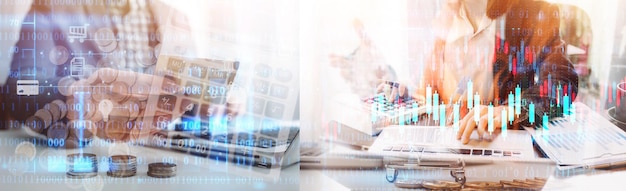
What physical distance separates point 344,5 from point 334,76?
0.61 feet

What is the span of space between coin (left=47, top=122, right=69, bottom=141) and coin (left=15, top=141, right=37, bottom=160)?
0.18ft

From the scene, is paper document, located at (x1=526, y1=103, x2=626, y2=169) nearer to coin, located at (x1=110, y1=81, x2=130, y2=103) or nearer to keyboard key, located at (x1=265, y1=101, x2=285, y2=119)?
keyboard key, located at (x1=265, y1=101, x2=285, y2=119)

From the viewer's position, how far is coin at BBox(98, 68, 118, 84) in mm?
1485

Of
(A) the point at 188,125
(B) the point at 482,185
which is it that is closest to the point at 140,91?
(A) the point at 188,125

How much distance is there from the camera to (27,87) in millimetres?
1488

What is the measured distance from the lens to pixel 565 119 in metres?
1.46

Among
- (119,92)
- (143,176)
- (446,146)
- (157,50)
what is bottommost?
(143,176)

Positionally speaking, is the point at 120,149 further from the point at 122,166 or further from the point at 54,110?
the point at 54,110

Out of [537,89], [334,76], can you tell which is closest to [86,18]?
[334,76]

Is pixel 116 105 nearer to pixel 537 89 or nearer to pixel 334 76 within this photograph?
pixel 334 76

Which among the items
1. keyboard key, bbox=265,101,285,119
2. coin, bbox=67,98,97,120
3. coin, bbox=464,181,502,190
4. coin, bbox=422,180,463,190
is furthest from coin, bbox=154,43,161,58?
coin, bbox=464,181,502,190

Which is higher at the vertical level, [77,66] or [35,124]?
[77,66]

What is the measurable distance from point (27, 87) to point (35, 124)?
100 millimetres

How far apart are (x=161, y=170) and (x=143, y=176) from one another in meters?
0.05
